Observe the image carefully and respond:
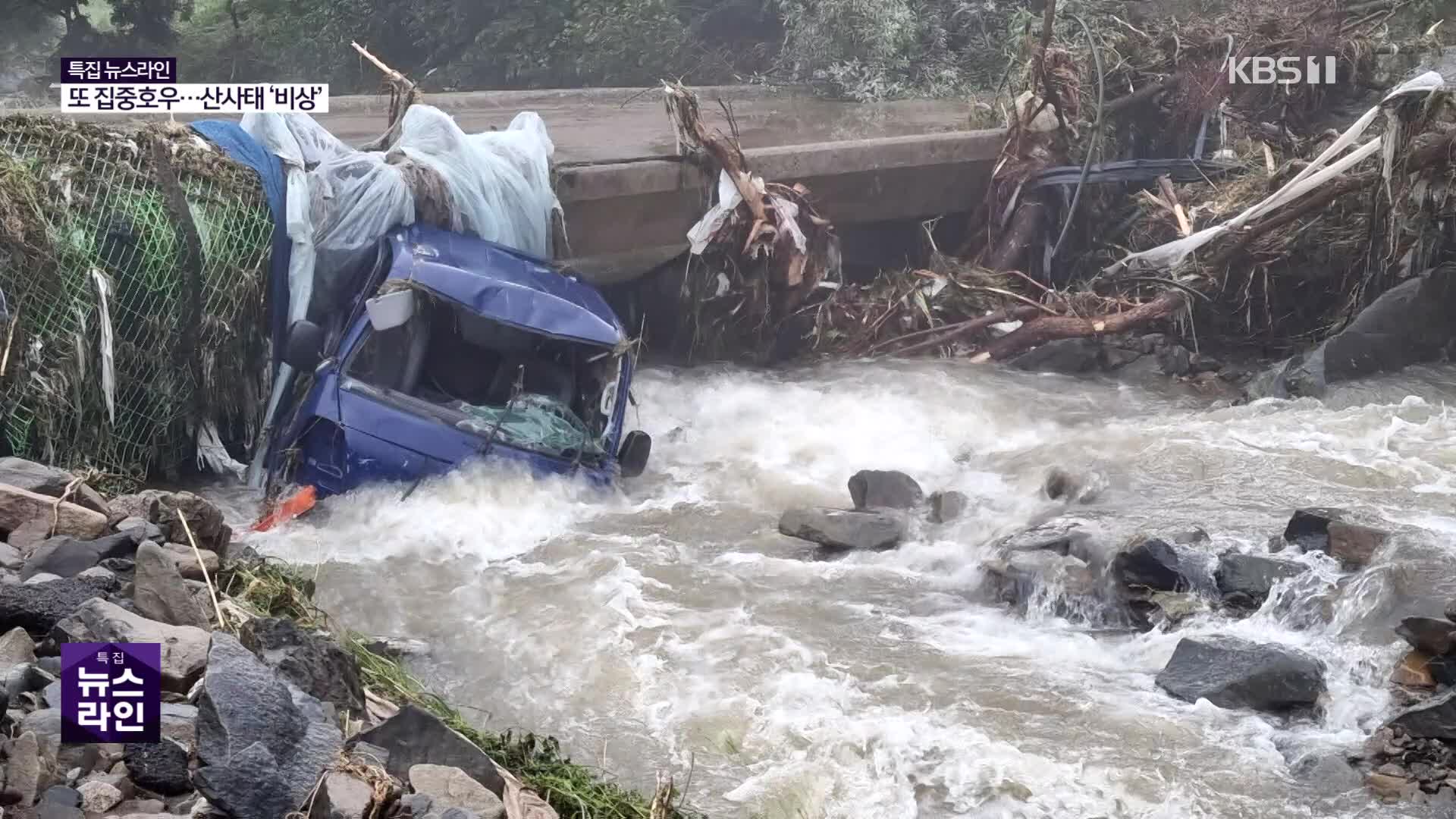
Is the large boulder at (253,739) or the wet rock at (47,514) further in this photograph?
the wet rock at (47,514)

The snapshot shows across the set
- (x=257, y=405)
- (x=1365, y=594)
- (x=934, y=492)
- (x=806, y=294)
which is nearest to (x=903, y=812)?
(x=1365, y=594)

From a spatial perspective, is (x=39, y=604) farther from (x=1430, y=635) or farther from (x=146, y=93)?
(x=146, y=93)

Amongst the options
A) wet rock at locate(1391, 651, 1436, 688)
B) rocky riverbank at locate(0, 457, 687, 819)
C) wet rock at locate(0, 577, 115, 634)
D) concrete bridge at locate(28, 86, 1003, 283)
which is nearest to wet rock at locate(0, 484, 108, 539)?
rocky riverbank at locate(0, 457, 687, 819)

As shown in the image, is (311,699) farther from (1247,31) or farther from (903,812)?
(1247,31)

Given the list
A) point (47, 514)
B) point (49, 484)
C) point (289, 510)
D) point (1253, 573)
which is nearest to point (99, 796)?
point (47, 514)

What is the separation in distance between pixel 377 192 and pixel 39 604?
15.0 feet

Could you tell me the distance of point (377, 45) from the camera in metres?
19.9

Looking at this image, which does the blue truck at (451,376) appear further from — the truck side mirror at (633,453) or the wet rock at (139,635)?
the wet rock at (139,635)

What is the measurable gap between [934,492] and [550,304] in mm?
2642

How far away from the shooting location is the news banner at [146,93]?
8984 mm

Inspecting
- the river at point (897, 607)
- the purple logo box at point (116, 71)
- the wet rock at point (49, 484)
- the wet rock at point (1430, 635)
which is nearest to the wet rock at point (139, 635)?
the wet rock at point (49, 484)

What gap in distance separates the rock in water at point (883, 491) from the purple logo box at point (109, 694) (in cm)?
497

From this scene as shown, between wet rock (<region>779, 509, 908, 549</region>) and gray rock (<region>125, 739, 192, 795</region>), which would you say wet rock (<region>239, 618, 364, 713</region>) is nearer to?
gray rock (<region>125, 739, 192, 795</region>)

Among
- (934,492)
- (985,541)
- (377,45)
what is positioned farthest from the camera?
(377,45)
